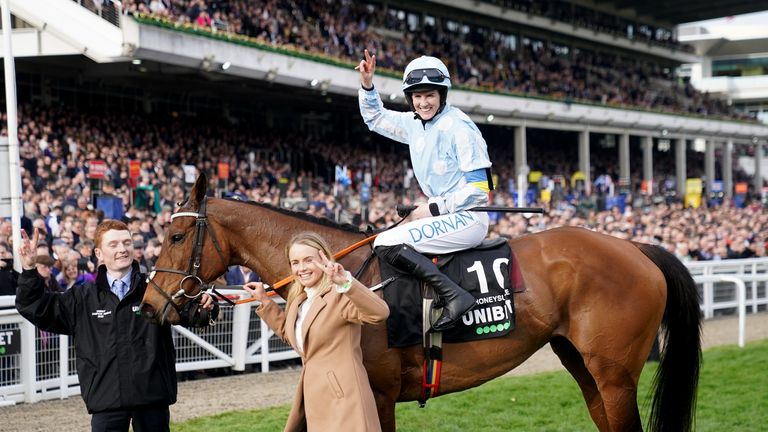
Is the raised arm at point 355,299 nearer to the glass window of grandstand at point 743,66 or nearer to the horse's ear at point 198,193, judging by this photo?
the horse's ear at point 198,193

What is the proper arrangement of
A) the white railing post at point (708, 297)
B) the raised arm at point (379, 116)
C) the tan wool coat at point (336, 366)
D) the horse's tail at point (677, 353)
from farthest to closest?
the white railing post at point (708, 297) < the horse's tail at point (677, 353) < the raised arm at point (379, 116) < the tan wool coat at point (336, 366)

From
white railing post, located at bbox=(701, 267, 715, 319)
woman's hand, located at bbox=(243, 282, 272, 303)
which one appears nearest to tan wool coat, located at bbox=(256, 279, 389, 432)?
woman's hand, located at bbox=(243, 282, 272, 303)

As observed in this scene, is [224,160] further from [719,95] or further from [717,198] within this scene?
[719,95]

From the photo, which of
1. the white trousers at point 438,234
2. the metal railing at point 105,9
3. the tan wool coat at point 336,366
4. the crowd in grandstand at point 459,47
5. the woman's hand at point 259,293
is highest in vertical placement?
the crowd in grandstand at point 459,47

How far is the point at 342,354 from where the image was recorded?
3.36 m

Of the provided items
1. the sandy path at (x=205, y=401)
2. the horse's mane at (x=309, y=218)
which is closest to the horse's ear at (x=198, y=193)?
the horse's mane at (x=309, y=218)

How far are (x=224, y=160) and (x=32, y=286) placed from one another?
1423 cm

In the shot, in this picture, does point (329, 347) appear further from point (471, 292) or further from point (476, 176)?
point (476, 176)

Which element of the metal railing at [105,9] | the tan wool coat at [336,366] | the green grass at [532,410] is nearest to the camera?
the tan wool coat at [336,366]

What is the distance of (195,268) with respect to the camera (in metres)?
3.97

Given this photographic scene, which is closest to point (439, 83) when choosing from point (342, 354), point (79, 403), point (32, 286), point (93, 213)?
point (342, 354)

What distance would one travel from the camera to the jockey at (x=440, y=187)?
13.1ft

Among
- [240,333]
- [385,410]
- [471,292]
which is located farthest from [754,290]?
[385,410]

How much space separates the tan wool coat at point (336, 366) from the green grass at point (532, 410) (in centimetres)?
274
